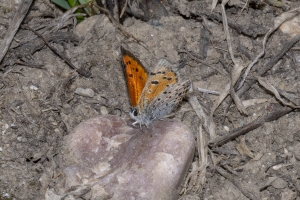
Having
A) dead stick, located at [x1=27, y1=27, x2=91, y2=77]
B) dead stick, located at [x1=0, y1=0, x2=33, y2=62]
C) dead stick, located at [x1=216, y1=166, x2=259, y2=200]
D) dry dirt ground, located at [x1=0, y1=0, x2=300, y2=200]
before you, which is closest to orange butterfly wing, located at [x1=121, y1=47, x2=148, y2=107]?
Answer: dry dirt ground, located at [x1=0, y1=0, x2=300, y2=200]

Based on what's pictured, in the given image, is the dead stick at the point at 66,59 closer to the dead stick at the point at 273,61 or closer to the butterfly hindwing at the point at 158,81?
the butterfly hindwing at the point at 158,81

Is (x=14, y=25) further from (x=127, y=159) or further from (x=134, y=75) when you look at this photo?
(x=127, y=159)

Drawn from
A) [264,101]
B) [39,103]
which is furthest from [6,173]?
[264,101]

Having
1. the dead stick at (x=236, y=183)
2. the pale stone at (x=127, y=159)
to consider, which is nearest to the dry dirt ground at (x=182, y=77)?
the dead stick at (x=236, y=183)

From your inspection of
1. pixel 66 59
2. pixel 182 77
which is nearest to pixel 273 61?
pixel 182 77

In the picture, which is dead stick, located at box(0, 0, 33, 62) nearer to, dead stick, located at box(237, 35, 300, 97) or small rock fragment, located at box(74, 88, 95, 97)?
small rock fragment, located at box(74, 88, 95, 97)

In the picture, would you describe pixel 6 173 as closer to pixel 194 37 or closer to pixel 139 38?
pixel 139 38

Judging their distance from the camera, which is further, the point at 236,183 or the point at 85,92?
the point at 85,92
